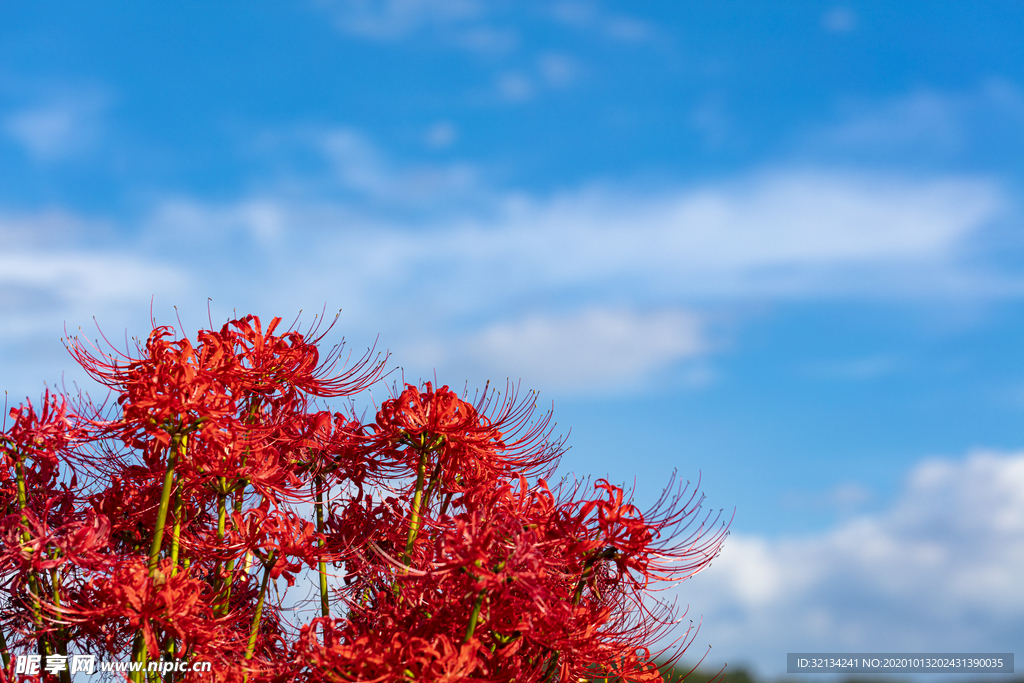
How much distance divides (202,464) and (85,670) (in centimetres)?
145

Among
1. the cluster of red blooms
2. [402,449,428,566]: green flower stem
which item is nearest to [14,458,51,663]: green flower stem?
the cluster of red blooms

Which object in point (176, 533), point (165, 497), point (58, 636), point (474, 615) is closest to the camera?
point (474, 615)

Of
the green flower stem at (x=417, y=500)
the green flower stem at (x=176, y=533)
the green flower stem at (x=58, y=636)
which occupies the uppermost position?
the green flower stem at (x=417, y=500)

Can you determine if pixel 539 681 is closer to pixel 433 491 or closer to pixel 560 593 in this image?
pixel 560 593

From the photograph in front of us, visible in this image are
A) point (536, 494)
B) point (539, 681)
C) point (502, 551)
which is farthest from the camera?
point (536, 494)

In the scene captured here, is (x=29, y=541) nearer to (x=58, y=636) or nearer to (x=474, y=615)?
(x=58, y=636)

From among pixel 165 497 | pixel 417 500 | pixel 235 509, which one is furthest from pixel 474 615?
pixel 165 497

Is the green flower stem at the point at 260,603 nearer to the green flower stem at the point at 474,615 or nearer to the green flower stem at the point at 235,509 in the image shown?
the green flower stem at the point at 235,509

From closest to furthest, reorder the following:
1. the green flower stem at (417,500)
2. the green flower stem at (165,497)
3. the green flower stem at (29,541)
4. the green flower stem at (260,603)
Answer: the green flower stem at (165,497) < the green flower stem at (260,603) < the green flower stem at (29,541) < the green flower stem at (417,500)

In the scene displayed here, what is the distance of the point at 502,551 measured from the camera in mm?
4938

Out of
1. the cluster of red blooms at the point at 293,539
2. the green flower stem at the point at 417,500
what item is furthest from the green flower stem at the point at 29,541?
the green flower stem at the point at 417,500

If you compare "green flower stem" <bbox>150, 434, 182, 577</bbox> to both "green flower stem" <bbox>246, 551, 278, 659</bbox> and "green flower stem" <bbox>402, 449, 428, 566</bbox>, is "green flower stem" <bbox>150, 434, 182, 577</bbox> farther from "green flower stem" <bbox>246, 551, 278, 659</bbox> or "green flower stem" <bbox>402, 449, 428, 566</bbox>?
"green flower stem" <bbox>402, 449, 428, 566</bbox>

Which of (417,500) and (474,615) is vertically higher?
(417,500)

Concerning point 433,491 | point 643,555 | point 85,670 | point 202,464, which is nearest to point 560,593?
point 643,555
